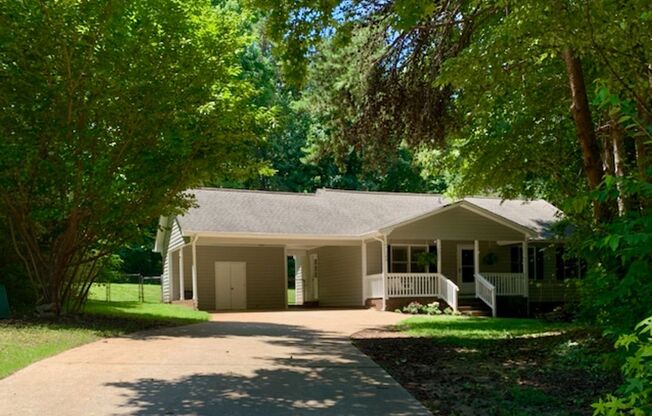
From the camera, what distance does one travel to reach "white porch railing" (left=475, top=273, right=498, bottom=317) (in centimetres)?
2395

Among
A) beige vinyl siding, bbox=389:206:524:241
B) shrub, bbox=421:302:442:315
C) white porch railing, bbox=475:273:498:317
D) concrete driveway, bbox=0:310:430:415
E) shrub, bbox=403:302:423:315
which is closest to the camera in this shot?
concrete driveway, bbox=0:310:430:415

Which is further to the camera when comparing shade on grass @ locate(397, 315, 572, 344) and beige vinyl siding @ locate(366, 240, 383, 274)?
beige vinyl siding @ locate(366, 240, 383, 274)

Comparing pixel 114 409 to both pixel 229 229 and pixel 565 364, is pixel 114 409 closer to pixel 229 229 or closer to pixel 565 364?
pixel 565 364

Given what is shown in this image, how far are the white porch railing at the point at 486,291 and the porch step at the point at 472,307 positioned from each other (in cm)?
26

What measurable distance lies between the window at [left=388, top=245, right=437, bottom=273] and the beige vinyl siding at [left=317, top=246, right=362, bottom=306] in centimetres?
141

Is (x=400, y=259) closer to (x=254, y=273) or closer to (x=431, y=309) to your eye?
(x=431, y=309)

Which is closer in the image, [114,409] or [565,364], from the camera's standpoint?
[114,409]

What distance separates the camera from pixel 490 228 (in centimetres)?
2605

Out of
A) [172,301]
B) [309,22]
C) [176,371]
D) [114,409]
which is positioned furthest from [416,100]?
[172,301]

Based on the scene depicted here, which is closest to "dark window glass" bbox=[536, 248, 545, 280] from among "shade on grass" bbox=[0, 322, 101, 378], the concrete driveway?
the concrete driveway

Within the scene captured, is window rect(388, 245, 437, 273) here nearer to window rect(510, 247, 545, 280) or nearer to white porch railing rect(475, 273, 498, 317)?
white porch railing rect(475, 273, 498, 317)

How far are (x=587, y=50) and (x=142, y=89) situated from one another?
9812mm

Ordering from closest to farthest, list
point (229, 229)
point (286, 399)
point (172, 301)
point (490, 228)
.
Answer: point (286, 399), point (229, 229), point (490, 228), point (172, 301)

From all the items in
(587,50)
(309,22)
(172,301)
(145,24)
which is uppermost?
(145,24)
